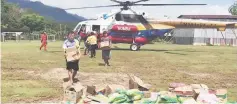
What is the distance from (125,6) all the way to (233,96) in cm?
1727

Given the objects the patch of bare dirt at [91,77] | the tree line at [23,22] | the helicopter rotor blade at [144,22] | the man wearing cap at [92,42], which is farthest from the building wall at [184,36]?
the patch of bare dirt at [91,77]

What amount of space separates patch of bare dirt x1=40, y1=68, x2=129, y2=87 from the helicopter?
13531 millimetres

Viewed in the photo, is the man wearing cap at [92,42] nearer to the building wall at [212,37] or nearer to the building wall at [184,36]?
the building wall at [212,37]

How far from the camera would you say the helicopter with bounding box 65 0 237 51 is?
28750 millimetres

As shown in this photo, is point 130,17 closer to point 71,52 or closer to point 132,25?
point 132,25

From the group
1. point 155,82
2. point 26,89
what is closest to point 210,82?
point 155,82

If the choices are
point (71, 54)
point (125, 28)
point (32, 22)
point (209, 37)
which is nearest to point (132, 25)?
point (125, 28)

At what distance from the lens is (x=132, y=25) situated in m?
29.1

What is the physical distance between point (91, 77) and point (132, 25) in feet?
50.6

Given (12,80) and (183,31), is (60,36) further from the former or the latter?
(12,80)

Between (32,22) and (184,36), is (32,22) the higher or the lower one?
the higher one

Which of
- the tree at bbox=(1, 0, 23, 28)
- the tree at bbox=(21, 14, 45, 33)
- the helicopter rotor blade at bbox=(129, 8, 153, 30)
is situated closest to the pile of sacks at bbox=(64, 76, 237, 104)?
the helicopter rotor blade at bbox=(129, 8, 153, 30)

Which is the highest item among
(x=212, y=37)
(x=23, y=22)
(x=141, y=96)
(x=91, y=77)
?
(x=23, y=22)

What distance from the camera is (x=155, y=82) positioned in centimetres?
1355
